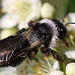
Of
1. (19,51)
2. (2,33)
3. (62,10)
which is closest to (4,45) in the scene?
(19,51)

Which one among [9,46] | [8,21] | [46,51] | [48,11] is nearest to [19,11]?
[8,21]

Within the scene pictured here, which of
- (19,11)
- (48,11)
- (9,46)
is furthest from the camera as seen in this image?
(19,11)

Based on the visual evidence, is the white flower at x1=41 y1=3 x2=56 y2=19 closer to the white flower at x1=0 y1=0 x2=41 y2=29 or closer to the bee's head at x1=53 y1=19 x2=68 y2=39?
the white flower at x1=0 y1=0 x2=41 y2=29

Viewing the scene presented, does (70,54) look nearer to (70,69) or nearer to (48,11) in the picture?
(70,69)

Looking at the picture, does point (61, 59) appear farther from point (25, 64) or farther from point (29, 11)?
point (29, 11)

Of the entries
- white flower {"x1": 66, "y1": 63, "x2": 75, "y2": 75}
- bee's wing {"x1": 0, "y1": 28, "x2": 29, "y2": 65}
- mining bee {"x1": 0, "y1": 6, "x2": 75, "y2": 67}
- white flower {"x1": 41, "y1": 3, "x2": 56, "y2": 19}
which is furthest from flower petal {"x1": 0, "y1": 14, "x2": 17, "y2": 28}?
white flower {"x1": 66, "y1": 63, "x2": 75, "y2": 75}

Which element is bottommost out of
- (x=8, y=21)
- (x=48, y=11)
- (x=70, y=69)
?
(x=70, y=69)
